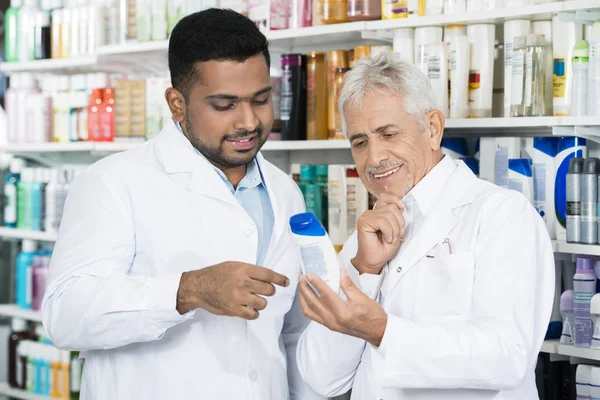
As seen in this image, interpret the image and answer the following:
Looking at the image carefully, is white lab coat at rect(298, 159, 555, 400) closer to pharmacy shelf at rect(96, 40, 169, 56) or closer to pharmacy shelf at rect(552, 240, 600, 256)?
pharmacy shelf at rect(552, 240, 600, 256)

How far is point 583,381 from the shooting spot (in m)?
2.43

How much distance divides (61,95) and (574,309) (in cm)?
252

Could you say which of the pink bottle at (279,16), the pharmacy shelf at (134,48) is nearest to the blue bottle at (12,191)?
the pharmacy shelf at (134,48)

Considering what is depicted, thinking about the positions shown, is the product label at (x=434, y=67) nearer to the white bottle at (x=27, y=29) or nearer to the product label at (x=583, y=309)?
the product label at (x=583, y=309)

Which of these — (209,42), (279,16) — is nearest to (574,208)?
(209,42)

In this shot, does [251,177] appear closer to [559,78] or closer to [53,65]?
[559,78]

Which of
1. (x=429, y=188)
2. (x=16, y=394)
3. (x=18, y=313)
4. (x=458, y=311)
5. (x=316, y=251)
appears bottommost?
(x=16, y=394)

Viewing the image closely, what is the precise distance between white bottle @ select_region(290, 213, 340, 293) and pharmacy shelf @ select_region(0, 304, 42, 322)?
2676 millimetres

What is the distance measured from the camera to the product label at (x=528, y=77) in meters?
2.45

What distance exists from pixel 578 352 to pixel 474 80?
2.85 feet

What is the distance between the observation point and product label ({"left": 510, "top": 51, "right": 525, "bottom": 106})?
2.46 meters

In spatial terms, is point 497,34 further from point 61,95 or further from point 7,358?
point 7,358

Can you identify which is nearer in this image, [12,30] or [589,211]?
[589,211]

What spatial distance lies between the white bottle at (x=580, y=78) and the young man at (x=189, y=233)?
921 mm
